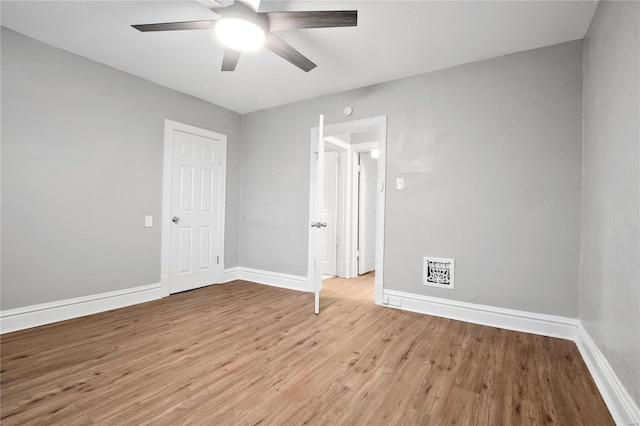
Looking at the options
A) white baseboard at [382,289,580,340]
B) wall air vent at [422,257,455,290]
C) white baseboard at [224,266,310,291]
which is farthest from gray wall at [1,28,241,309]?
wall air vent at [422,257,455,290]

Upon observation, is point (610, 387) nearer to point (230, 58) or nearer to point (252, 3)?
point (252, 3)

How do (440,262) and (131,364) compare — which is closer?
(131,364)

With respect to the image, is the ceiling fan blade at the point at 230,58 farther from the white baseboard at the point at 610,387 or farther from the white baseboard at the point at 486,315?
the white baseboard at the point at 610,387

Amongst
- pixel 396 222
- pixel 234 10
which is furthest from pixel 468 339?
pixel 234 10

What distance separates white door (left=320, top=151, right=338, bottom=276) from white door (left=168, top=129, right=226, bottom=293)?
5.52 feet

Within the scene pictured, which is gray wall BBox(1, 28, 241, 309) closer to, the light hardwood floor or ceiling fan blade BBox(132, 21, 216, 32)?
the light hardwood floor

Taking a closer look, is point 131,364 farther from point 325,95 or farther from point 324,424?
point 325,95

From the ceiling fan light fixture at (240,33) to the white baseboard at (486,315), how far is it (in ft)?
9.19

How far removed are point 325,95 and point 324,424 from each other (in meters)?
3.63

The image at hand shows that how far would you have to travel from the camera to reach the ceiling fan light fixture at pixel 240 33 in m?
1.88

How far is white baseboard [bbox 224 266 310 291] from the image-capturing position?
4031mm

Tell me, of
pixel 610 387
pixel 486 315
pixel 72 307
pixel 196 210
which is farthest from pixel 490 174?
pixel 72 307

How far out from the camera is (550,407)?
1.59 m

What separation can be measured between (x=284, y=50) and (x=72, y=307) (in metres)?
3.18
